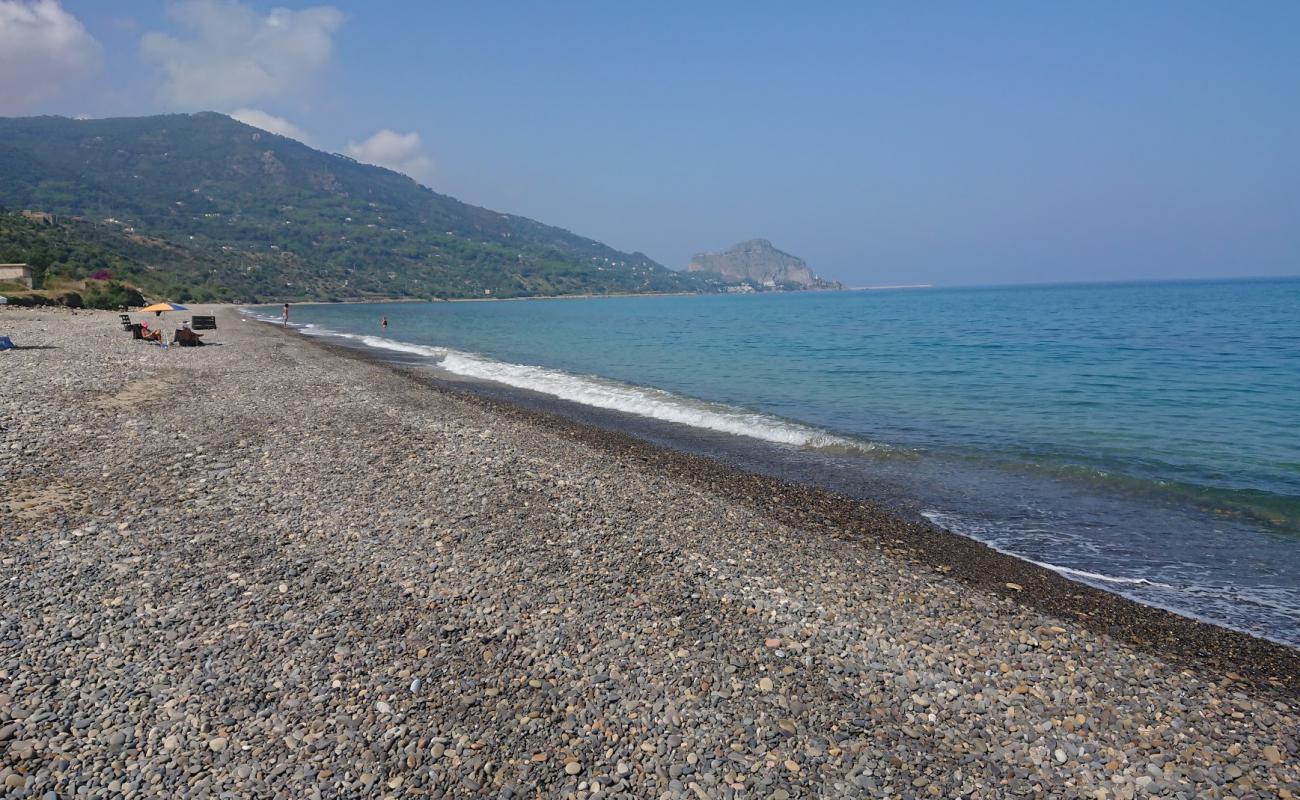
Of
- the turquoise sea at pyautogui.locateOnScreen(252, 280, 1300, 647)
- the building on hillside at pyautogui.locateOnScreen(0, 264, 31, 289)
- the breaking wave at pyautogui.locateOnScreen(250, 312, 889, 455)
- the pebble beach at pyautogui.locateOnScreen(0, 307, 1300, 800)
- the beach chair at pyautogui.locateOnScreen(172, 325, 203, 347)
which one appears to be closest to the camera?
the pebble beach at pyautogui.locateOnScreen(0, 307, 1300, 800)

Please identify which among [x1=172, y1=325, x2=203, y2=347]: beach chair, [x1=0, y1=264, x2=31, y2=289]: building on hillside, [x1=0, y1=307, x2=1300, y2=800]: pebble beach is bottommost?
[x1=0, y1=307, x2=1300, y2=800]: pebble beach

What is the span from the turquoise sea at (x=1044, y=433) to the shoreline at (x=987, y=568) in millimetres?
495

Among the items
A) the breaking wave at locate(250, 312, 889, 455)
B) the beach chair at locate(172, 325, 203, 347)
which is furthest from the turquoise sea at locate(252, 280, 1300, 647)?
the beach chair at locate(172, 325, 203, 347)

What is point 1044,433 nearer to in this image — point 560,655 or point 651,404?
point 651,404

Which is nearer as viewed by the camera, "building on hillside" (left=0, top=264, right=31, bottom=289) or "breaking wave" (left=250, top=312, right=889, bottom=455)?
"breaking wave" (left=250, top=312, right=889, bottom=455)

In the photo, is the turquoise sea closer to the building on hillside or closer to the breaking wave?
the breaking wave

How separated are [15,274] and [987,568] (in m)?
78.6

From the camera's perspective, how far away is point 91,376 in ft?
68.5

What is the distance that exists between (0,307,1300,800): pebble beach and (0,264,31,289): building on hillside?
65520 millimetres

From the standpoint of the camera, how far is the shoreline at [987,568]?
24.0 ft

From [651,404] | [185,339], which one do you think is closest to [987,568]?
[651,404]

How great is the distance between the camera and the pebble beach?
514 cm

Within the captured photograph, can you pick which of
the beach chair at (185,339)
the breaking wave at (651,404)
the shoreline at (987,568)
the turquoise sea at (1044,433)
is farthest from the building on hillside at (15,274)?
the shoreline at (987,568)

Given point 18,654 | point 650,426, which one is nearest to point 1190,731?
point 18,654
